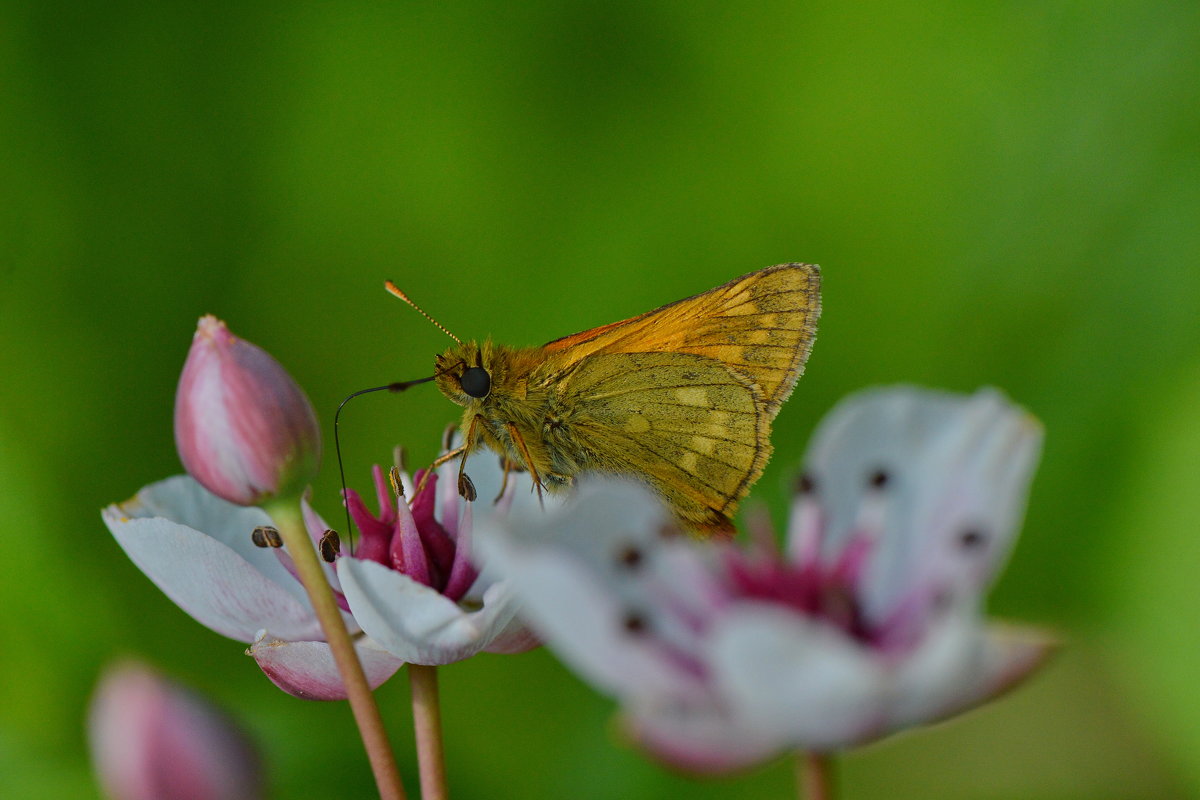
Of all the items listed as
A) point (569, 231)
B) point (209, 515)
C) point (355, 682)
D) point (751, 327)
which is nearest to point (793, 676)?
point (355, 682)

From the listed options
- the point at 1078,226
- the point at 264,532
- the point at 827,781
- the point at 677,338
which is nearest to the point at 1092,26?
the point at 1078,226

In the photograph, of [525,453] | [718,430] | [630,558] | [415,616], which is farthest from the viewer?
[718,430]

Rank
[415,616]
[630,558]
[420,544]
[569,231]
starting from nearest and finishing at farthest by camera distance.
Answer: [630,558], [415,616], [420,544], [569,231]

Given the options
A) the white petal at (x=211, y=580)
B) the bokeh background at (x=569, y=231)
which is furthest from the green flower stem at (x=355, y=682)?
the bokeh background at (x=569, y=231)

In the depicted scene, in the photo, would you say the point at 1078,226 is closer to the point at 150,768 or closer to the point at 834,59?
the point at 834,59

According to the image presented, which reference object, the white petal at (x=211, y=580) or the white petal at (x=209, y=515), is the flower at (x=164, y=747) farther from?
the white petal at (x=209, y=515)

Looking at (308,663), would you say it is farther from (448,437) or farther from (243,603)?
(448,437)
